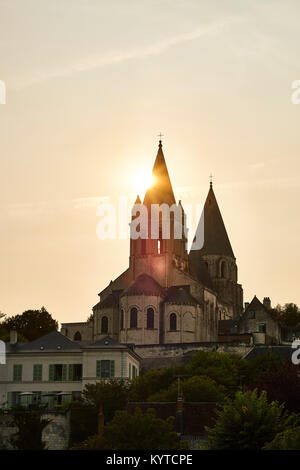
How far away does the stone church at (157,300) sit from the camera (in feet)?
383

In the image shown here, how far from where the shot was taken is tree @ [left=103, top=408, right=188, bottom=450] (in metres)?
64.8

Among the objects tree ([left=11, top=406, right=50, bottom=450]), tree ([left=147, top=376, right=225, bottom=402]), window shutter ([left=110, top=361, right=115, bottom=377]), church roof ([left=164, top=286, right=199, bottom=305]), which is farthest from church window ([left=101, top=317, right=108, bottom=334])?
tree ([left=11, top=406, right=50, bottom=450])

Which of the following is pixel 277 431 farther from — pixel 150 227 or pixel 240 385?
pixel 150 227

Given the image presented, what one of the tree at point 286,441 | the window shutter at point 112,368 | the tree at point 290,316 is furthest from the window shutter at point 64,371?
the tree at point 290,316

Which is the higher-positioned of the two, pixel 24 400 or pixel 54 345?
pixel 54 345

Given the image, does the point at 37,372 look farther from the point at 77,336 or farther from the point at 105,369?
the point at 77,336

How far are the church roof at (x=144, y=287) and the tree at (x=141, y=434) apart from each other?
51.0 m

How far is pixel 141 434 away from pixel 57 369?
2925 cm

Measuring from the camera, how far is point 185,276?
406 ft

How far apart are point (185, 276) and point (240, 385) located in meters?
34.3

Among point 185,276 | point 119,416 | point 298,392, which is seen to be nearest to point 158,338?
point 185,276

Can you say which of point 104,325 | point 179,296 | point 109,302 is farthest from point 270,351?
point 109,302

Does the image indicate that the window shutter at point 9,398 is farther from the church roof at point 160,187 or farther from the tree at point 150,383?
the church roof at point 160,187

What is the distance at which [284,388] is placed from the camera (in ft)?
254
